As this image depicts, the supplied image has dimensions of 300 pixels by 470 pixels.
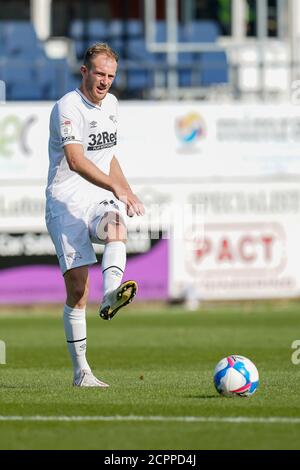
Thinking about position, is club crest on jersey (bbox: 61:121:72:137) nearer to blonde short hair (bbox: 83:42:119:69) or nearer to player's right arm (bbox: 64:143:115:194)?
player's right arm (bbox: 64:143:115:194)

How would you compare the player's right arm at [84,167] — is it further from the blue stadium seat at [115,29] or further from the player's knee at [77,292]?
the blue stadium seat at [115,29]

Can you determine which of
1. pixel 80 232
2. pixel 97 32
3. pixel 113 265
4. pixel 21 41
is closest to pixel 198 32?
pixel 97 32

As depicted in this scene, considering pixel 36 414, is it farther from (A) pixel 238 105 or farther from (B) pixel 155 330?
(A) pixel 238 105

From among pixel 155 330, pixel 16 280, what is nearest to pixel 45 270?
pixel 16 280

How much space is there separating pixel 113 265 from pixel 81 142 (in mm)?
984

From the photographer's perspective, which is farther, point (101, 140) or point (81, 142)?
point (101, 140)

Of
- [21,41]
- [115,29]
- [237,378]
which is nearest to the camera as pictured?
[237,378]

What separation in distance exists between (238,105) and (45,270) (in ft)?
15.3

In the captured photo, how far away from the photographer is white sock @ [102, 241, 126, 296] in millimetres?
9773

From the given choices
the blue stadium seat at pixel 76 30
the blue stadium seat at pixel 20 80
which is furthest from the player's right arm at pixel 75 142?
the blue stadium seat at pixel 76 30

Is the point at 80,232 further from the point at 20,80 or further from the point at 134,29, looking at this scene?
the point at 134,29

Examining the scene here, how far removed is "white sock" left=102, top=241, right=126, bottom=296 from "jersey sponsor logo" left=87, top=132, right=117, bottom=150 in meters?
0.81

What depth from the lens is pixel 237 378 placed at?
9.33 metres

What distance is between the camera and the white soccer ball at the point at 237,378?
934 centimetres
